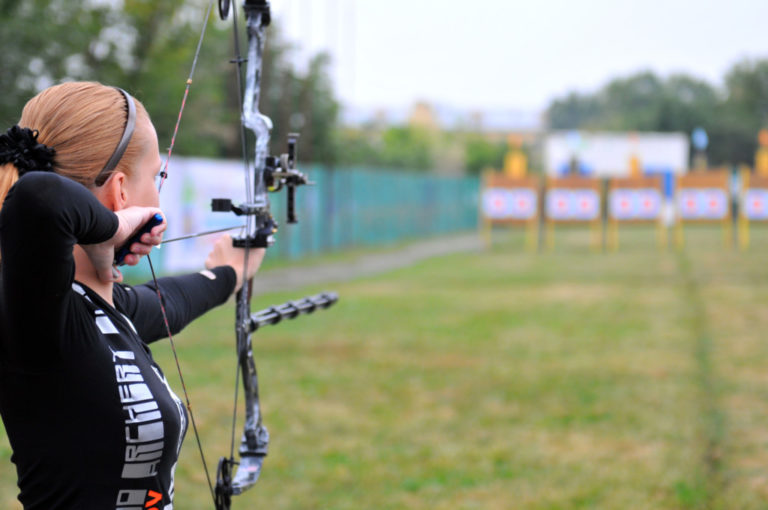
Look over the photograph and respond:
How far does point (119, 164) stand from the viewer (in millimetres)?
1271

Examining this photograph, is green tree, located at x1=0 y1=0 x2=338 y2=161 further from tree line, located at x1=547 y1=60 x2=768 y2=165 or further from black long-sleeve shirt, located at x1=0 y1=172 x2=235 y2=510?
tree line, located at x1=547 y1=60 x2=768 y2=165

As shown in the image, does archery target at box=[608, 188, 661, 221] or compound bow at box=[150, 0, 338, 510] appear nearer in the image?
compound bow at box=[150, 0, 338, 510]

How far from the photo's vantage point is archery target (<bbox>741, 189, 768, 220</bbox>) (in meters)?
18.6

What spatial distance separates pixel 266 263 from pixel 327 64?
10.6 metres

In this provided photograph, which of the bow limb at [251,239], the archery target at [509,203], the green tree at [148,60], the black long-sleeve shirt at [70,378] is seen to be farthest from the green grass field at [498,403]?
the archery target at [509,203]

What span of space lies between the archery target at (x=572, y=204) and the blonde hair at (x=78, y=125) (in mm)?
18771

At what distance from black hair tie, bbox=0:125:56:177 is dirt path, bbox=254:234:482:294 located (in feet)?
29.0

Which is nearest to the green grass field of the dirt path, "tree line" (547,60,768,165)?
the dirt path

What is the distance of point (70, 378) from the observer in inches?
46.5

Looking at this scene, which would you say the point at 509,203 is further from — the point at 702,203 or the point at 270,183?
the point at 270,183

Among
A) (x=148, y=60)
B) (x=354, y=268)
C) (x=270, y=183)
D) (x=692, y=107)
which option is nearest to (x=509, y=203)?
(x=354, y=268)

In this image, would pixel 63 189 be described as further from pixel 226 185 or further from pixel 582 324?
pixel 226 185

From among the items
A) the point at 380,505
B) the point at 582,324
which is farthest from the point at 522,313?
the point at 380,505

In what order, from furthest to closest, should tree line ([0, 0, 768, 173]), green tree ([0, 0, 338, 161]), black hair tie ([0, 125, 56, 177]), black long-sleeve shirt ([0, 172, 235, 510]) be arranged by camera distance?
tree line ([0, 0, 768, 173]) < green tree ([0, 0, 338, 161]) < black hair tie ([0, 125, 56, 177]) < black long-sleeve shirt ([0, 172, 235, 510])
